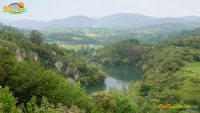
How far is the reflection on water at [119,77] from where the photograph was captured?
114338 mm

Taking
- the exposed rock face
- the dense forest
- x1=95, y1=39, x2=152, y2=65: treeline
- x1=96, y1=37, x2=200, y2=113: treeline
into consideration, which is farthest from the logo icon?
x1=95, y1=39, x2=152, y2=65: treeline

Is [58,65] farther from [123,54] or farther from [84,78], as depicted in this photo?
[123,54]

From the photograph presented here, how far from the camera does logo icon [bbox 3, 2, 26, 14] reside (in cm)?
1324

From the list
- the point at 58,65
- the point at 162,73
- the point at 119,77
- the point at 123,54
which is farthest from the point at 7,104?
the point at 123,54

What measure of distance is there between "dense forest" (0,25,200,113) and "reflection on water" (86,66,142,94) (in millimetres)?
3827

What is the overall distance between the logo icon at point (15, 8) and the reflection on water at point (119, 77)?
94.8 m

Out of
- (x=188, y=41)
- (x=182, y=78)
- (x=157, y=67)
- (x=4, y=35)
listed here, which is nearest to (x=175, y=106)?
(x=182, y=78)

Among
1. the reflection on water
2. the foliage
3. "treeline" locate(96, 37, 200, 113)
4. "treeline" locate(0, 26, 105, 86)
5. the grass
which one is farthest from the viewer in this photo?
the reflection on water

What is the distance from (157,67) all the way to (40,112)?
113m

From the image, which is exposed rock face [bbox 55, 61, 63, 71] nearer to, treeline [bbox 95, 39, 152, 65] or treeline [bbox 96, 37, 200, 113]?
treeline [bbox 96, 37, 200, 113]

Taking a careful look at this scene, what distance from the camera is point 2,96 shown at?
21.9 meters

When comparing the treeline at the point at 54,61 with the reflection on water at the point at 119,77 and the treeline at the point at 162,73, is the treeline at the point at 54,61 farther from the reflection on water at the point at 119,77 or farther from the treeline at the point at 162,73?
the treeline at the point at 162,73

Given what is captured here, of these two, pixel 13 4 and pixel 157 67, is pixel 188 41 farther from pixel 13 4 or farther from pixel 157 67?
pixel 13 4

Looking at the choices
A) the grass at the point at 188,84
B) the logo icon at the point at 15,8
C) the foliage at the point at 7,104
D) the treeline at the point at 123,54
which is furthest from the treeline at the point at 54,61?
the logo icon at the point at 15,8
